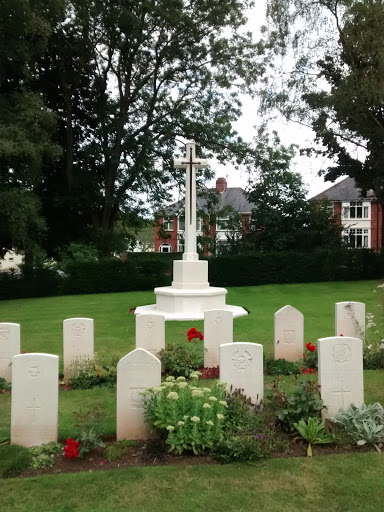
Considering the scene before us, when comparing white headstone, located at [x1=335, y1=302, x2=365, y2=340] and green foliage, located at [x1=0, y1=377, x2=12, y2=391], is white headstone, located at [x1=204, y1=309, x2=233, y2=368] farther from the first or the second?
green foliage, located at [x1=0, y1=377, x2=12, y2=391]

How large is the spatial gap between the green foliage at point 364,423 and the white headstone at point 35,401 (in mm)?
2963

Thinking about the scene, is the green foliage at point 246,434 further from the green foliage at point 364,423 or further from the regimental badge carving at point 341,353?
the regimental badge carving at point 341,353

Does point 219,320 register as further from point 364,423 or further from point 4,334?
point 4,334

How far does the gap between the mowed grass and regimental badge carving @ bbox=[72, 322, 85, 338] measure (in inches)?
128

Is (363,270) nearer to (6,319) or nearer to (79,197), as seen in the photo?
(79,197)

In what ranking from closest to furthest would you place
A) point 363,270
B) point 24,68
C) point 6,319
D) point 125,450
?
point 125,450 → point 6,319 → point 24,68 → point 363,270

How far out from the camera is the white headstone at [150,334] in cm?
729

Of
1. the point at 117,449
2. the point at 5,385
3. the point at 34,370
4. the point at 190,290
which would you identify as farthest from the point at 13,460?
the point at 190,290

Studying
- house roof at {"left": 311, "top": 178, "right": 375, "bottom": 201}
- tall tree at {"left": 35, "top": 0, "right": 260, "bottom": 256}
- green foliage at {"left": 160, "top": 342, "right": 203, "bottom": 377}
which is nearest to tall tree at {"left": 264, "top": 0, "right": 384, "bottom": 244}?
tall tree at {"left": 35, "top": 0, "right": 260, "bottom": 256}

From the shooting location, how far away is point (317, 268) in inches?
966

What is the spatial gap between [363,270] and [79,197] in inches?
633

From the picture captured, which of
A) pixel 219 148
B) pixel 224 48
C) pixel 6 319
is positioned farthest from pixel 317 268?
pixel 6 319

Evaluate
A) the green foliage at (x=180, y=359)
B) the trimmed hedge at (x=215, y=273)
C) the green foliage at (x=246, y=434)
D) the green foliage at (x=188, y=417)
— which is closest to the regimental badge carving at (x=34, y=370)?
the green foliage at (x=188, y=417)

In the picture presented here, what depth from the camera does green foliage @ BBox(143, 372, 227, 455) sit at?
4.19 m
